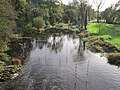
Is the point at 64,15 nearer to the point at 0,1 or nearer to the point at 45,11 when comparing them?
the point at 45,11

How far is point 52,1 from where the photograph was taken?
116000 millimetres

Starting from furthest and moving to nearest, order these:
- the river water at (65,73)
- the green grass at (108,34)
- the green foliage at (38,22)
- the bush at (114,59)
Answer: the green foliage at (38,22), the green grass at (108,34), the bush at (114,59), the river water at (65,73)

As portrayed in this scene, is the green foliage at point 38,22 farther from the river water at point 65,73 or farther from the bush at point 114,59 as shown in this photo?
the bush at point 114,59

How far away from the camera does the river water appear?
102ft

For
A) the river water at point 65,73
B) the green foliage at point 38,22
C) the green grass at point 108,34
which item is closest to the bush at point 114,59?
the river water at point 65,73

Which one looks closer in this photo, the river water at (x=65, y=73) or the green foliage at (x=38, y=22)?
the river water at (x=65, y=73)

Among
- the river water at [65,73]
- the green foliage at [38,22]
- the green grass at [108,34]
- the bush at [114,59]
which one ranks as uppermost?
the green foliage at [38,22]

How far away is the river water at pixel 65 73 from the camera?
102 ft

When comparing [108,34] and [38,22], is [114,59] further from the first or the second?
[38,22]

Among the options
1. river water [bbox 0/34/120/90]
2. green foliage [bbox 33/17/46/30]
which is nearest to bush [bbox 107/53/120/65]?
river water [bbox 0/34/120/90]

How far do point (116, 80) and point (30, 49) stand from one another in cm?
2796

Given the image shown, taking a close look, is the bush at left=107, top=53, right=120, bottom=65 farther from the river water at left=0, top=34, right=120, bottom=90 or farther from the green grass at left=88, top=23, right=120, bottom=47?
the green grass at left=88, top=23, right=120, bottom=47

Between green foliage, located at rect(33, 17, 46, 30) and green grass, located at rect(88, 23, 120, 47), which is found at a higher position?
green foliage, located at rect(33, 17, 46, 30)

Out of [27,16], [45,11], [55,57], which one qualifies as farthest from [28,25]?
[55,57]
